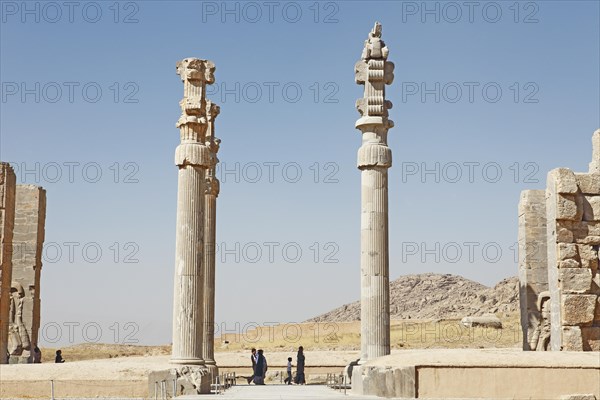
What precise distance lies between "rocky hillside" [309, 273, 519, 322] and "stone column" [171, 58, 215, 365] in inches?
1597

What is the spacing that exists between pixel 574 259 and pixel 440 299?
58.2 m

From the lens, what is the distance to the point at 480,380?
14953 mm

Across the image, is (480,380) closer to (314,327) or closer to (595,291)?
(595,291)

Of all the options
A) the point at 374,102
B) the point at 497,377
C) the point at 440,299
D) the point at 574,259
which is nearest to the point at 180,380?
the point at 497,377

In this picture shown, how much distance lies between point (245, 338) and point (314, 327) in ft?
18.2

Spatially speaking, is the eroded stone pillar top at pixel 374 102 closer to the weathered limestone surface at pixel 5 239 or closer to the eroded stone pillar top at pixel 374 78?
the eroded stone pillar top at pixel 374 78

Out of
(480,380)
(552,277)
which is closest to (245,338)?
(552,277)

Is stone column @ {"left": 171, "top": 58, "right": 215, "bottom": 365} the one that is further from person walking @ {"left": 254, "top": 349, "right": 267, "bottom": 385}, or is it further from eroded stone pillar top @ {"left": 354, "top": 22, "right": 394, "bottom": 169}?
person walking @ {"left": 254, "top": 349, "right": 267, "bottom": 385}

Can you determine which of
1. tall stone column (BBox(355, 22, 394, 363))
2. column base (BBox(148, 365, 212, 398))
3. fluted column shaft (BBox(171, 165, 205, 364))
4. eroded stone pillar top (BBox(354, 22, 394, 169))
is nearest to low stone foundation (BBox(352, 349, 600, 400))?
tall stone column (BBox(355, 22, 394, 363))

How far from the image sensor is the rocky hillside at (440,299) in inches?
2363

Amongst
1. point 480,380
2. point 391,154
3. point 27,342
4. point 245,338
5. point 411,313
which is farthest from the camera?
point 411,313

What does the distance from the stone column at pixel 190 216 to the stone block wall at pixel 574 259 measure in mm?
8300

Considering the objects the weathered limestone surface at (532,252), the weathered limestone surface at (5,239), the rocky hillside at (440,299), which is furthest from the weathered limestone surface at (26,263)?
the rocky hillside at (440,299)

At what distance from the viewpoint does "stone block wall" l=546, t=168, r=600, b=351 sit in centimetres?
1973
